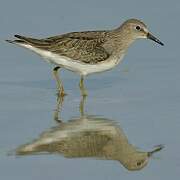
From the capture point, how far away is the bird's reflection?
8.82 meters

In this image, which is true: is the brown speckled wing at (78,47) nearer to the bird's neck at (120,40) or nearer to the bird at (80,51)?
the bird at (80,51)

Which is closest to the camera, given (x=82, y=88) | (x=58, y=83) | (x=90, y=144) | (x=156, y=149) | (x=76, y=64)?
(x=156, y=149)

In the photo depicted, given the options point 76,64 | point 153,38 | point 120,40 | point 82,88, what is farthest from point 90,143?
point 153,38

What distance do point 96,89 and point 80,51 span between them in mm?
660

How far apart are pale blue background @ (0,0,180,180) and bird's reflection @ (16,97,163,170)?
134 mm

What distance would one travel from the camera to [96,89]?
11883 millimetres

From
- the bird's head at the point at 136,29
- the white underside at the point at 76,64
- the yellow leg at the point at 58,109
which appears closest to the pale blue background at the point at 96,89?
the yellow leg at the point at 58,109

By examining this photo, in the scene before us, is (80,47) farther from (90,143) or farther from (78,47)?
(90,143)

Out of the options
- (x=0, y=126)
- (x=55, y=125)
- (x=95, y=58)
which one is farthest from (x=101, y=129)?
(x=95, y=58)

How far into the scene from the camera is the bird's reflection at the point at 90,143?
8.82 metres

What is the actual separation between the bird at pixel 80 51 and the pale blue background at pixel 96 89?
29 centimetres

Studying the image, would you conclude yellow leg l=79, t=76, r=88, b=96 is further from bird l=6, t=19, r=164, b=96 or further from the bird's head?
the bird's head

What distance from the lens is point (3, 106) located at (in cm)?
1063

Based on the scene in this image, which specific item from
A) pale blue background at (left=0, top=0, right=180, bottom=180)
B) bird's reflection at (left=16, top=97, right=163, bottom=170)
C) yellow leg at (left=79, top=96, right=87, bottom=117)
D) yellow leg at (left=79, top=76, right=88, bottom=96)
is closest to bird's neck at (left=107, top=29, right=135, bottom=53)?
pale blue background at (left=0, top=0, right=180, bottom=180)
